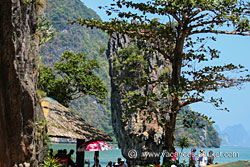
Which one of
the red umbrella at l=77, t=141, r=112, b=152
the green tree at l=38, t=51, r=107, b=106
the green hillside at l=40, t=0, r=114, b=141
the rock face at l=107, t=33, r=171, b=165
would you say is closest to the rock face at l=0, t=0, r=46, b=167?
the red umbrella at l=77, t=141, r=112, b=152

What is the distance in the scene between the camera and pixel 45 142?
8938 millimetres

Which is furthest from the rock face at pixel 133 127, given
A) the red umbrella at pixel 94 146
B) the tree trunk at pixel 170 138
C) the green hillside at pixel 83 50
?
the green hillside at pixel 83 50

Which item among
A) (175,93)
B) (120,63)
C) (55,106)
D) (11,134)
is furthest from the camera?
(120,63)

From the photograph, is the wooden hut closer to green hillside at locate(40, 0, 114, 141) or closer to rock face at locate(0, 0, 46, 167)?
rock face at locate(0, 0, 46, 167)

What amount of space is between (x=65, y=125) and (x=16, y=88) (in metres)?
5.33

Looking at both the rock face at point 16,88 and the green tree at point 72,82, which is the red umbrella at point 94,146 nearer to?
the rock face at point 16,88

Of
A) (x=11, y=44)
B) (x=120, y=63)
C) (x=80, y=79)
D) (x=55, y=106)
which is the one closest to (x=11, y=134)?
(x=11, y=44)

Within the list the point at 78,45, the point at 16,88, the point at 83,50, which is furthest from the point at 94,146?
the point at 78,45

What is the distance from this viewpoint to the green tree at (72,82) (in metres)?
21.5

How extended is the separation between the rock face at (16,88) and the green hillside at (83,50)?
107 m

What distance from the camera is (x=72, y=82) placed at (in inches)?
864

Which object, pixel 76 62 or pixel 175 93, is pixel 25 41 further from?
pixel 76 62

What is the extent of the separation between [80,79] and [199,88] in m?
13.8

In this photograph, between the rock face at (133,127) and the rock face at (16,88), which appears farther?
the rock face at (133,127)
